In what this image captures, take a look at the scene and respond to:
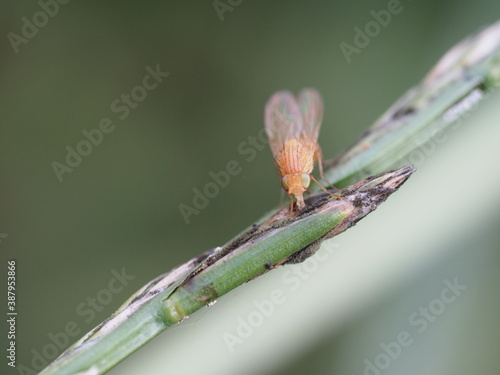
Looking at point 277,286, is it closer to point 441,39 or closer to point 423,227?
point 423,227

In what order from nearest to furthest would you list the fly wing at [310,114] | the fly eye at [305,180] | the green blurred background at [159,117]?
the fly eye at [305,180]
the fly wing at [310,114]
the green blurred background at [159,117]

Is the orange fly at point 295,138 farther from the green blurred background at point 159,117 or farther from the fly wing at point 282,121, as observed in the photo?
the green blurred background at point 159,117

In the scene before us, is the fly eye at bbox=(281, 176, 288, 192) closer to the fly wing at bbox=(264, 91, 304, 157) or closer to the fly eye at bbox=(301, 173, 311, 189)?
the fly eye at bbox=(301, 173, 311, 189)

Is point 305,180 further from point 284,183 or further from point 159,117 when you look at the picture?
point 159,117

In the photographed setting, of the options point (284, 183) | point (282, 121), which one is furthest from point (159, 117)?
point (284, 183)

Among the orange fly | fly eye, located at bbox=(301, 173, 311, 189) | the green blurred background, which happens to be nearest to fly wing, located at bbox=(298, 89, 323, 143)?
the orange fly

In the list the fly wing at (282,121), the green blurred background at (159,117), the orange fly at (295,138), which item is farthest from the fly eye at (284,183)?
the green blurred background at (159,117)
